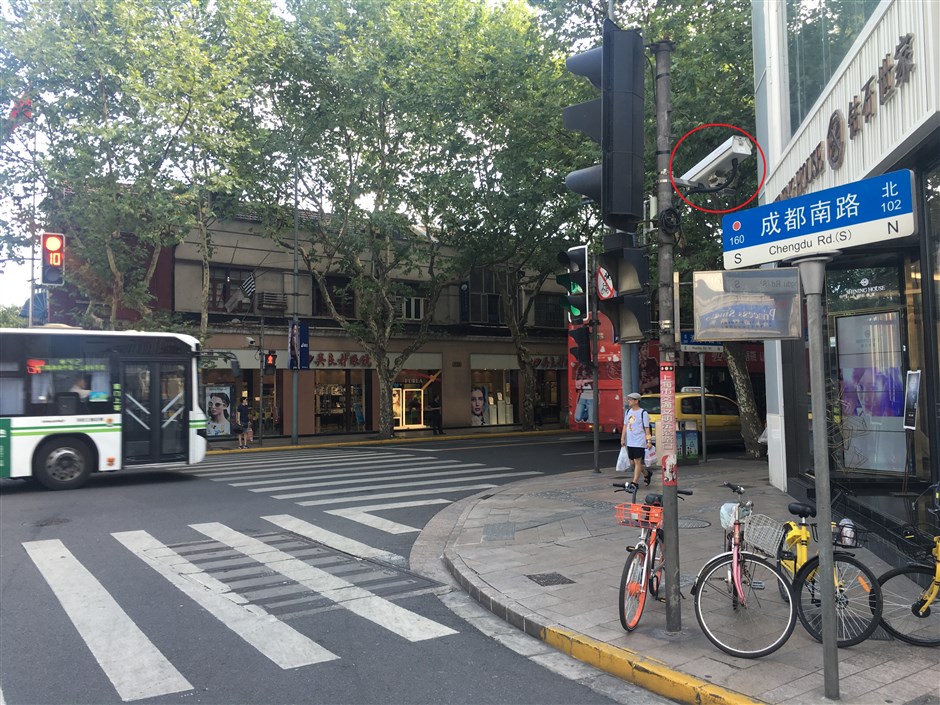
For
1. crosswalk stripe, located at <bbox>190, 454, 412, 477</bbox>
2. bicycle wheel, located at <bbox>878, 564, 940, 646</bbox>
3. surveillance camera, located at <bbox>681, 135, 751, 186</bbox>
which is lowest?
crosswalk stripe, located at <bbox>190, 454, 412, 477</bbox>

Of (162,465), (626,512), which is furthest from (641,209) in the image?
(162,465)

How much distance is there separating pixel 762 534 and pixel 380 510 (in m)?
7.01

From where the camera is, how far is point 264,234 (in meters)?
28.1

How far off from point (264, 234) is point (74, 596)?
2314 centimetres

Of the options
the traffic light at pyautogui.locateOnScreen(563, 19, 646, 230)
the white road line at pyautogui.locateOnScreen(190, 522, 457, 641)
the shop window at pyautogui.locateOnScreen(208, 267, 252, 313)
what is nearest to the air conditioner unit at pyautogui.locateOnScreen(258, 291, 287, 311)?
the shop window at pyautogui.locateOnScreen(208, 267, 252, 313)

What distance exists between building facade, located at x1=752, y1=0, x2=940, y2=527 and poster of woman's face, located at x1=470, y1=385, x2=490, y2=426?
896 inches

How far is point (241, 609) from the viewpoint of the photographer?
20.2 ft

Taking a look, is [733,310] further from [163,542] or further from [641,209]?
[163,542]

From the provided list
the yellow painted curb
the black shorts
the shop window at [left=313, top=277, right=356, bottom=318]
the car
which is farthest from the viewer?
the shop window at [left=313, top=277, right=356, bottom=318]

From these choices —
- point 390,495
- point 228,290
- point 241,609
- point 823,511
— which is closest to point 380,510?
point 390,495

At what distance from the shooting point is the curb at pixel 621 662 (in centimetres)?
422

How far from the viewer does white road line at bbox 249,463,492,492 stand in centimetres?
1375

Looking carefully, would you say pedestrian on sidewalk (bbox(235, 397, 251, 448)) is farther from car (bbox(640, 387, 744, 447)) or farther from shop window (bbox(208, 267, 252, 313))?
car (bbox(640, 387, 744, 447))

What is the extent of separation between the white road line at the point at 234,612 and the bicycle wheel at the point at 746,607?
2.67 metres
